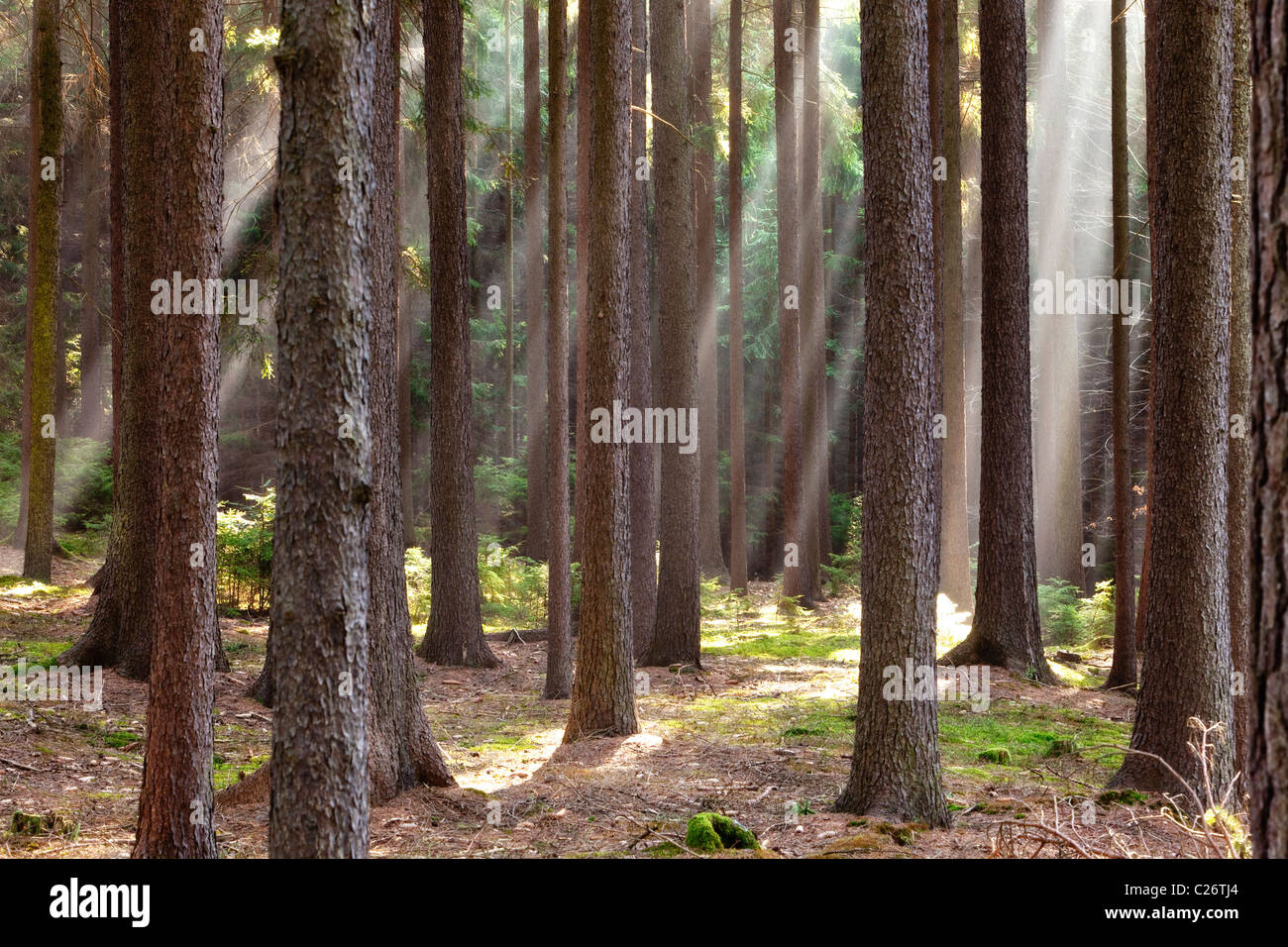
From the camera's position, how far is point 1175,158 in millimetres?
6867

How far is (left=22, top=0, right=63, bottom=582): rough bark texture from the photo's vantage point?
46.3 feet

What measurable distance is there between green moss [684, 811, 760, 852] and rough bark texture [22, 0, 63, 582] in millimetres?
12737

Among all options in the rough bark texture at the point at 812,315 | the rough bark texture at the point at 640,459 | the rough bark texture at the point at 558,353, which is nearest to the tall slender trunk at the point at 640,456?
the rough bark texture at the point at 640,459

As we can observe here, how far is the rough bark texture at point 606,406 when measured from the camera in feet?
30.8

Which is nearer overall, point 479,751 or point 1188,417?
point 1188,417

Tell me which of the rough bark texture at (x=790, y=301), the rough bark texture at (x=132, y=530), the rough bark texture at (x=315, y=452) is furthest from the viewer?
the rough bark texture at (x=790, y=301)

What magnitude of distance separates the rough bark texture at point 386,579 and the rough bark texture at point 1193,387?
567 centimetres

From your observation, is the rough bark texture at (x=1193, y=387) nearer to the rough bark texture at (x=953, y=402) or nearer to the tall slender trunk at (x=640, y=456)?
the tall slender trunk at (x=640, y=456)

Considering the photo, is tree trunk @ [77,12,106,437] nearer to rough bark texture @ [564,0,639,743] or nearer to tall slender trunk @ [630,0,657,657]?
tall slender trunk @ [630,0,657,657]

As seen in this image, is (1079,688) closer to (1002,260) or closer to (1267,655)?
(1002,260)

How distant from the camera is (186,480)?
5.41 meters

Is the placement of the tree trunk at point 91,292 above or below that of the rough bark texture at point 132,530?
above

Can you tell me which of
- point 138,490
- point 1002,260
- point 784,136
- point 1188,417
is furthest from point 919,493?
point 784,136
